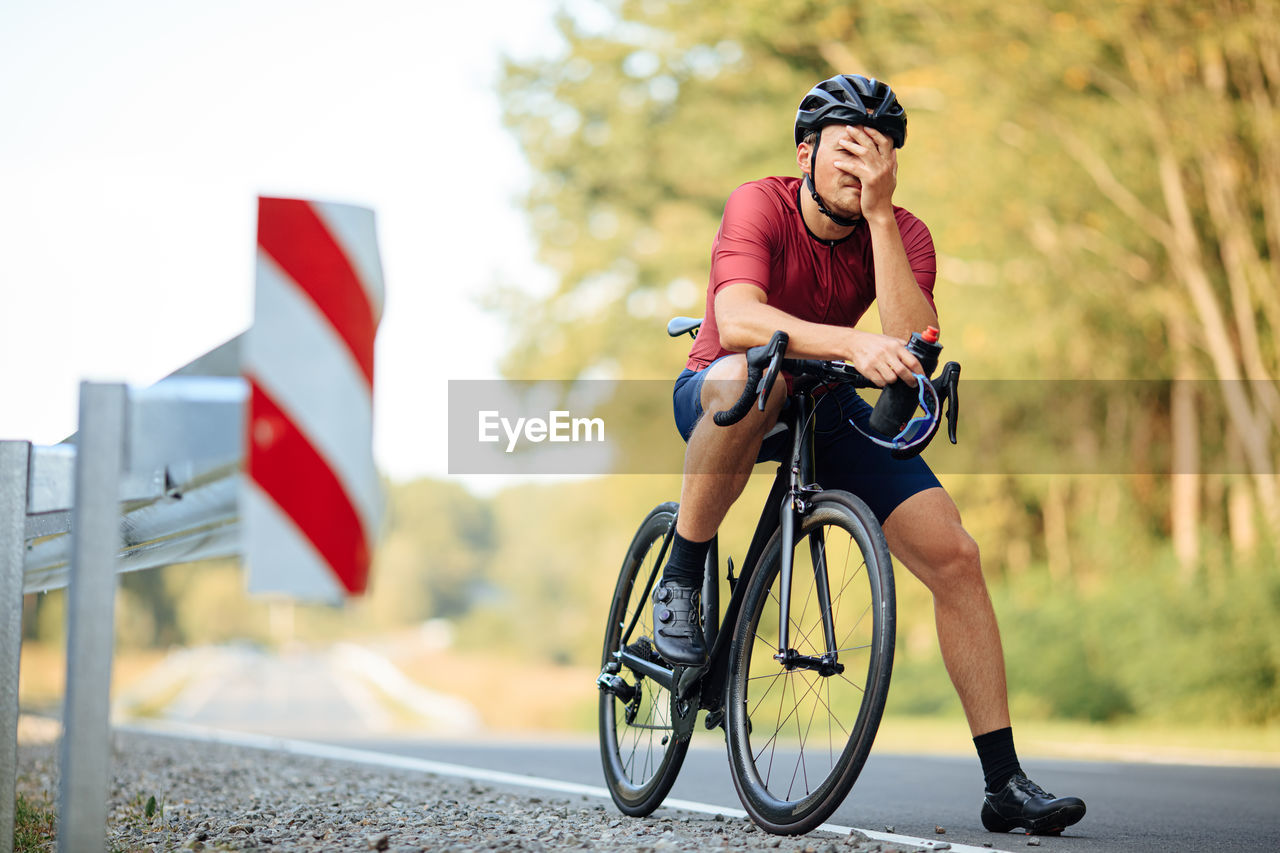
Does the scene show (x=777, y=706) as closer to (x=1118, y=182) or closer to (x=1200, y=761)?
(x=1200, y=761)

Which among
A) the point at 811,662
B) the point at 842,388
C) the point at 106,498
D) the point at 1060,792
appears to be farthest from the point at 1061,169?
the point at 106,498

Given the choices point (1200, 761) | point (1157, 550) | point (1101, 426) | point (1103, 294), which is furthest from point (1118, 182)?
point (1200, 761)

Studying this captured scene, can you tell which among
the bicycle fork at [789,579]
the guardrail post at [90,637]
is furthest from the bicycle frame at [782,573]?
the guardrail post at [90,637]

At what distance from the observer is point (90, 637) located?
8.94 feet

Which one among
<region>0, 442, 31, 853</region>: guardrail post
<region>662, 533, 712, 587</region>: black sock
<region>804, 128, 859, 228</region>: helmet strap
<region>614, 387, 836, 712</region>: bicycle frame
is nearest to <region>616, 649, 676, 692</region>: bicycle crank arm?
<region>614, 387, 836, 712</region>: bicycle frame

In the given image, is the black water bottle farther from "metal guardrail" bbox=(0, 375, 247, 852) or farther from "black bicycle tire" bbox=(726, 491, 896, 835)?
"metal guardrail" bbox=(0, 375, 247, 852)

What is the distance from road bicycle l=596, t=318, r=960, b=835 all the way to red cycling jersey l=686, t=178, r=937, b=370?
281 mm

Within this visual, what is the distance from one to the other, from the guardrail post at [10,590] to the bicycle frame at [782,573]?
1.72 meters

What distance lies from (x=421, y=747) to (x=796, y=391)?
6485 millimetres

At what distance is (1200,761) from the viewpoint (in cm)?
915

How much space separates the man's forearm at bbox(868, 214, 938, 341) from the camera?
3.69m

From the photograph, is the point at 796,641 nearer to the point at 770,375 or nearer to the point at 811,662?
the point at 811,662

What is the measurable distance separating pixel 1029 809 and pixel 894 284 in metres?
1.44

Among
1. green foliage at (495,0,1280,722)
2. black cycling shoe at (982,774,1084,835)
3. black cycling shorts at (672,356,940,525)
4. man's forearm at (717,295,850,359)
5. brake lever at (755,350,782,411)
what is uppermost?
green foliage at (495,0,1280,722)
